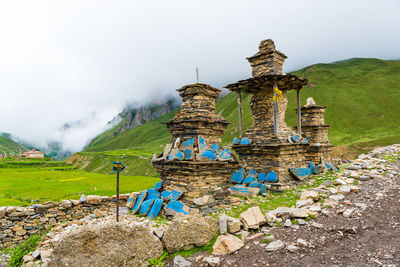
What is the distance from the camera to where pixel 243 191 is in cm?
1173

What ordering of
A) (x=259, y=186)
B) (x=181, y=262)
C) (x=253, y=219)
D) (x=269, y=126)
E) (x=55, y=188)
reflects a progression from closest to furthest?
(x=181, y=262), (x=253, y=219), (x=259, y=186), (x=269, y=126), (x=55, y=188)

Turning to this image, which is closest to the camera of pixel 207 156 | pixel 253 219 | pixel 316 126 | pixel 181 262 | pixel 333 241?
pixel 333 241

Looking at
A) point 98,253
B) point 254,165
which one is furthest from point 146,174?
point 98,253

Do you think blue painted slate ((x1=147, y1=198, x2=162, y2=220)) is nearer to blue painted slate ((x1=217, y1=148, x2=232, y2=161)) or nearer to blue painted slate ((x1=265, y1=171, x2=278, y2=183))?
blue painted slate ((x1=217, y1=148, x2=232, y2=161))

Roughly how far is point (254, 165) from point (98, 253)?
32.5 ft

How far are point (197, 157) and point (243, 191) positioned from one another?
367 centimetres

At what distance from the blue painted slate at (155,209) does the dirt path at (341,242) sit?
3829 millimetres

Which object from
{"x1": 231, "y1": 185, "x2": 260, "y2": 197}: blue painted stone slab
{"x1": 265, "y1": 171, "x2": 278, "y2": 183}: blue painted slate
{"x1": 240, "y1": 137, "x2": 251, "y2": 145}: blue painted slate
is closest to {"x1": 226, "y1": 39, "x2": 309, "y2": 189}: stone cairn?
{"x1": 240, "y1": 137, "x2": 251, "y2": 145}: blue painted slate

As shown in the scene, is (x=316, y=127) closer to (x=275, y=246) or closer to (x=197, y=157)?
(x=197, y=157)

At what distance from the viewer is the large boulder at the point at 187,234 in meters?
6.22

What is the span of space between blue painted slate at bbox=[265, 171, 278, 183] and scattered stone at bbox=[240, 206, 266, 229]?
600 centimetres

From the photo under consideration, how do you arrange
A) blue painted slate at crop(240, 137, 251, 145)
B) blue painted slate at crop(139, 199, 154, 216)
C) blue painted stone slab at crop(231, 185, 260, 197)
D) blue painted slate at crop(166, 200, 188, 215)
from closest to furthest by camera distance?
1. blue painted slate at crop(166, 200, 188, 215)
2. blue painted slate at crop(139, 199, 154, 216)
3. blue painted stone slab at crop(231, 185, 260, 197)
4. blue painted slate at crop(240, 137, 251, 145)

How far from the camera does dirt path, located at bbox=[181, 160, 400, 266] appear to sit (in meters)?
5.05

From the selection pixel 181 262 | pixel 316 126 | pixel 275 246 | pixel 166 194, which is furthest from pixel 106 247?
pixel 316 126
